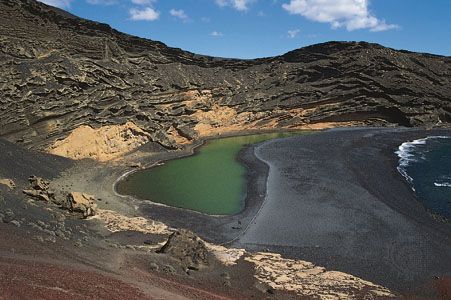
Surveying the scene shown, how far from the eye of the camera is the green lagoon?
32375 mm

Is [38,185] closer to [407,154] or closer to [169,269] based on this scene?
[169,269]

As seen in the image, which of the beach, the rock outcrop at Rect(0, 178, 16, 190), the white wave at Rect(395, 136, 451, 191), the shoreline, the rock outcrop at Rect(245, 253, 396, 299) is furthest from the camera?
the white wave at Rect(395, 136, 451, 191)

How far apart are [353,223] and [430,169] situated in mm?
19716

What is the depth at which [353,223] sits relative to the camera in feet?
88.6

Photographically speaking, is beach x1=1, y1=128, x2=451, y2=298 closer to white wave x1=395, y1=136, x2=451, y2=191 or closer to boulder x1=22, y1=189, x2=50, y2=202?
white wave x1=395, y1=136, x2=451, y2=191

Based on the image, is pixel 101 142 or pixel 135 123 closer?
pixel 101 142

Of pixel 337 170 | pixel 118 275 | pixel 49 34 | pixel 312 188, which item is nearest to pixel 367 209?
pixel 312 188

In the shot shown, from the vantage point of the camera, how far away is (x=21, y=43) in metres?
44.5

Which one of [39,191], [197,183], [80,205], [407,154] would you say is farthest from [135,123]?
[407,154]

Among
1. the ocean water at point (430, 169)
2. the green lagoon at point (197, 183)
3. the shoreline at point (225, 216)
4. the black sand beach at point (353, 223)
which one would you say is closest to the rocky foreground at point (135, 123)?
the shoreline at point (225, 216)

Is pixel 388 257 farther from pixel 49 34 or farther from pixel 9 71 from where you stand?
pixel 49 34

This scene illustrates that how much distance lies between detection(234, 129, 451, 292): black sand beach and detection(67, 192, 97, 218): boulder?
949cm

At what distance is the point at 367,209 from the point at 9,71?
35.2 metres

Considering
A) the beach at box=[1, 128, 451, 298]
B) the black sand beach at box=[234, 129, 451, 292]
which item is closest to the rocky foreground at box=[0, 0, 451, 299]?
the beach at box=[1, 128, 451, 298]
